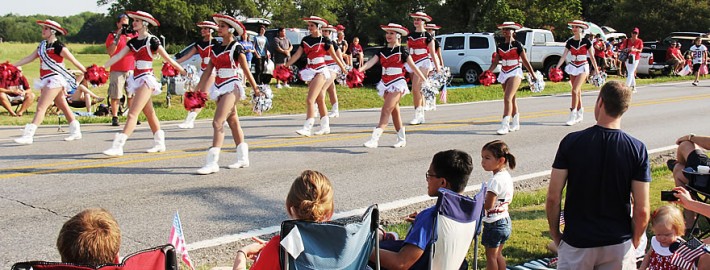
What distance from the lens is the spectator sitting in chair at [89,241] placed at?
3324 millimetres

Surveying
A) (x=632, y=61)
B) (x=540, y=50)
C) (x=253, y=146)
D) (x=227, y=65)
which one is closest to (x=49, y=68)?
(x=253, y=146)

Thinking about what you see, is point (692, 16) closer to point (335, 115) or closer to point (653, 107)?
point (653, 107)

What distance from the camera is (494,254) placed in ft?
17.8

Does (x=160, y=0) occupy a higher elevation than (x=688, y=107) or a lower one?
higher

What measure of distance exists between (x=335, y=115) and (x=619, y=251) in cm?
1158

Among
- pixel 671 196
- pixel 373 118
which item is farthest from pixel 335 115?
pixel 671 196

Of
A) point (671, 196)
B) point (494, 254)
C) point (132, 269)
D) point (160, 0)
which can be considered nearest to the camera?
point (132, 269)

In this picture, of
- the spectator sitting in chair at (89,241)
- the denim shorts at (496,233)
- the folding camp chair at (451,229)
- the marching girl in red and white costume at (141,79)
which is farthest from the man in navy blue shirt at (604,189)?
the marching girl in red and white costume at (141,79)

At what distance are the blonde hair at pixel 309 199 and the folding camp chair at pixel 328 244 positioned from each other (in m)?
0.11

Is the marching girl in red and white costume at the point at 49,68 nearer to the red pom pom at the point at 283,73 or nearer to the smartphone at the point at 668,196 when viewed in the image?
the red pom pom at the point at 283,73

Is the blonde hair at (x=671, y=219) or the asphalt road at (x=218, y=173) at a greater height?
the blonde hair at (x=671, y=219)

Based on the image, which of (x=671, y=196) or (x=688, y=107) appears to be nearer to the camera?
(x=671, y=196)

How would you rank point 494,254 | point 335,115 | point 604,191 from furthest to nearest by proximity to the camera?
1. point 335,115
2. point 494,254
3. point 604,191

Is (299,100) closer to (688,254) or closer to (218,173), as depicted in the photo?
(218,173)
